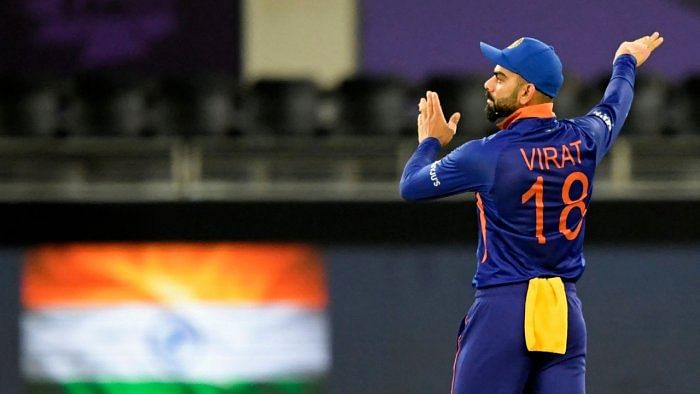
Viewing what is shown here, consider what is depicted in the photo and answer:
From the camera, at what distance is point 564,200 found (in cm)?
391

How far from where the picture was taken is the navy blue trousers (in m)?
3.87

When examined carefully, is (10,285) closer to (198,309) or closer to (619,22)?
(198,309)

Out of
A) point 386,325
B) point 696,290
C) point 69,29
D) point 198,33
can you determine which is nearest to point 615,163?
point 696,290

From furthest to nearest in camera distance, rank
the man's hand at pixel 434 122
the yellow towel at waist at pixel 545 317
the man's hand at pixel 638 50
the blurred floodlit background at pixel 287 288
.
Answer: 1. the blurred floodlit background at pixel 287 288
2. the man's hand at pixel 638 50
3. the man's hand at pixel 434 122
4. the yellow towel at waist at pixel 545 317

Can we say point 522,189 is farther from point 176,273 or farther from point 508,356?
point 176,273

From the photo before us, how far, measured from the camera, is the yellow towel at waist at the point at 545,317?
3816 millimetres

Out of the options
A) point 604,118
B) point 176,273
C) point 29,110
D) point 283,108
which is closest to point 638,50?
point 604,118

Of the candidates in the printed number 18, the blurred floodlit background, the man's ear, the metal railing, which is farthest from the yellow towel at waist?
the metal railing

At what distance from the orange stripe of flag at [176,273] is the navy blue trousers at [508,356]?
2665 mm

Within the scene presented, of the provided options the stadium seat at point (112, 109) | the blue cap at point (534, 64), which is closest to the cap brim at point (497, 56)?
the blue cap at point (534, 64)

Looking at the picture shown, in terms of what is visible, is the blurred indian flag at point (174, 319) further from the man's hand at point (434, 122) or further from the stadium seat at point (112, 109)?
the man's hand at point (434, 122)

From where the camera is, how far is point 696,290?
253 inches

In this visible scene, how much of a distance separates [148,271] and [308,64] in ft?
11.3

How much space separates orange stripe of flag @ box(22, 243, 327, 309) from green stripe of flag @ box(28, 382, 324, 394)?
39cm
